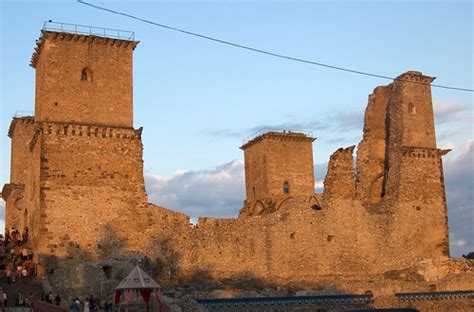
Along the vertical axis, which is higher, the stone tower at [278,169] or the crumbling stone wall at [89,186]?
the stone tower at [278,169]

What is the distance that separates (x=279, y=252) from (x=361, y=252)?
12.6 ft

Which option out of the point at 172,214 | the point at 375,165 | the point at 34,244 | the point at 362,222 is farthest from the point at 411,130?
the point at 34,244

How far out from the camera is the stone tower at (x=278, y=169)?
42969mm

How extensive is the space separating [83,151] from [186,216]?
4614mm

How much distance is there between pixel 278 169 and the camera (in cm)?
4350

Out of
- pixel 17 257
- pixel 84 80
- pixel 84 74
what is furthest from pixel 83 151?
pixel 17 257

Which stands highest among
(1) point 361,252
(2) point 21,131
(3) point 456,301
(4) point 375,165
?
(2) point 21,131

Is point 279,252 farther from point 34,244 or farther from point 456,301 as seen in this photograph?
point 34,244

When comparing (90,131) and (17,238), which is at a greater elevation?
(90,131)

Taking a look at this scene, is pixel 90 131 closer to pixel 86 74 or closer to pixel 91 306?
pixel 86 74

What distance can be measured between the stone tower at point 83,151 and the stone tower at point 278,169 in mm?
17946

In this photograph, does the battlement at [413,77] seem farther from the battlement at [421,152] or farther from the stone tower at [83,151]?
the stone tower at [83,151]

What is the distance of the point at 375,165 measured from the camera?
104 feet

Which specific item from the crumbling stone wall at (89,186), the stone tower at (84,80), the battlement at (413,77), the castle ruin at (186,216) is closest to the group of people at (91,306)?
the castle ruin at (186,216)
